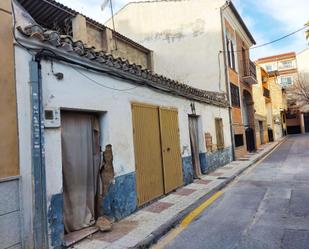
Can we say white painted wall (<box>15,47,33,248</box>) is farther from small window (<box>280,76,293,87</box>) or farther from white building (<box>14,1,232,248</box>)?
small window (<box>280,76,293,87</box>)

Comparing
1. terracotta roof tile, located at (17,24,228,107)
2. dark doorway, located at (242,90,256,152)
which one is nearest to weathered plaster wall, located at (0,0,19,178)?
terracotta roof tile, located at (17,24,228,107)

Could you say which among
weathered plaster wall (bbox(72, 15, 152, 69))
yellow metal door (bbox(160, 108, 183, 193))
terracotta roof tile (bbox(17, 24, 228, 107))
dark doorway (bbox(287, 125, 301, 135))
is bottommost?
yellow metal door (bbox(160, 108, 183, 193))

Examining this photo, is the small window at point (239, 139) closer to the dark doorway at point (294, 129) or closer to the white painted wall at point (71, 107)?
the white painted wall at point (71, 107)

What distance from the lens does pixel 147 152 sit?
24.9 ft

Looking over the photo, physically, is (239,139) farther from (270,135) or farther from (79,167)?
(270,135)

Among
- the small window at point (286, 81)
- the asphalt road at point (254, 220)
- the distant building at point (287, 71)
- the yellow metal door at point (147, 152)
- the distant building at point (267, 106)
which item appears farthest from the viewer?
the small window at point (286, 81)

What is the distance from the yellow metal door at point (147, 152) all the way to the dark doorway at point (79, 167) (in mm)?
1307

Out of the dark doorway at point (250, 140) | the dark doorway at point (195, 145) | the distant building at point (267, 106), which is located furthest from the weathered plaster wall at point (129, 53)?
the distant building at point (267, 106)

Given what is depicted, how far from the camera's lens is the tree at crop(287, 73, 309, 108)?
40.9 m

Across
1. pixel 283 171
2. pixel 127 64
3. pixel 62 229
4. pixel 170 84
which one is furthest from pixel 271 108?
pixel 62 229

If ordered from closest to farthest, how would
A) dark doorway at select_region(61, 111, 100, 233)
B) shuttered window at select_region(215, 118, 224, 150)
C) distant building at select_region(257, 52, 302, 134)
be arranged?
dark doorway at select_region(61, 111, 100, 233), shuttered window at select_region(215, 118, 224, 150), distant building at select_region(257, 52, 302, 134)

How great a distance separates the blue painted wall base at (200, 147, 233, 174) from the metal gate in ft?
8.88

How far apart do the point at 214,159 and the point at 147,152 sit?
6.07 meters

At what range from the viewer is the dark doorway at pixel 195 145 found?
11.1 meters
